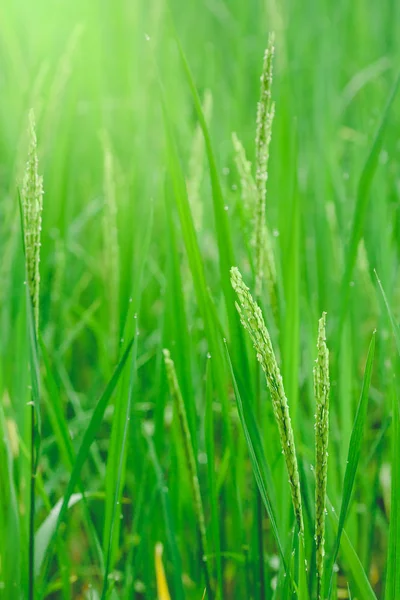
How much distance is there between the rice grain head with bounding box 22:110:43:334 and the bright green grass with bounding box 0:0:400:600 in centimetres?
9

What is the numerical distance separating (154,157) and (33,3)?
1055 mm

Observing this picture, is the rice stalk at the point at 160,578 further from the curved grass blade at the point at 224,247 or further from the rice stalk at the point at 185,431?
the curved grass blade at the point at 224,247

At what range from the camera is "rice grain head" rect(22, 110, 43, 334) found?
66 centimetres

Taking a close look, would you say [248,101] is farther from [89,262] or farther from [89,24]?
[89,262]

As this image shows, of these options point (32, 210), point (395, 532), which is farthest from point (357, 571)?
point (32, 210)

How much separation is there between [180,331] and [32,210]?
0.36 meters

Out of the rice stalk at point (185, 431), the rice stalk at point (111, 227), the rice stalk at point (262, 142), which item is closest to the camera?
the rice stalk at point (262, 142)

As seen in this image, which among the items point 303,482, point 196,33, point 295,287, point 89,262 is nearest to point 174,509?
point 303,482

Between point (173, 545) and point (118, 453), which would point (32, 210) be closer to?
point (118, 453)

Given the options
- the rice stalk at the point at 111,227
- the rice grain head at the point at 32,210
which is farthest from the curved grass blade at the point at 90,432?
the rice stalk at the point at 111,227

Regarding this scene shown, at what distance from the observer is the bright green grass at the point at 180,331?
848mm

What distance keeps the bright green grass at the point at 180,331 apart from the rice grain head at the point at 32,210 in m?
0.09

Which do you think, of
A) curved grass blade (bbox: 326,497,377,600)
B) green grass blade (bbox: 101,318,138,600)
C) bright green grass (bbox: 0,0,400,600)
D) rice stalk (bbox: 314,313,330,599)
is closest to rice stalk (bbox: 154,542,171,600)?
bright green grass (bbox: 0,0,400,600)

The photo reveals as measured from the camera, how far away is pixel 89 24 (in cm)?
239
